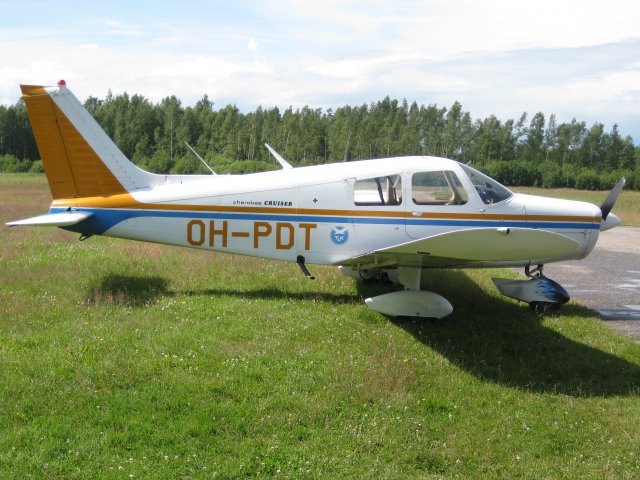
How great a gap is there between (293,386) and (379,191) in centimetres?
322

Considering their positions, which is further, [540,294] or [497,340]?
[540,294]

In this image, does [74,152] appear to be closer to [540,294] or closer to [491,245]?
[491,245]

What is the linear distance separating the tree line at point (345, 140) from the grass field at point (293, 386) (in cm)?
3412

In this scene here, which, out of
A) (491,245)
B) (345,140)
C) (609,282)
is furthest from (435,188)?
(345,140)

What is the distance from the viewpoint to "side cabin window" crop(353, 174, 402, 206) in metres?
7.18

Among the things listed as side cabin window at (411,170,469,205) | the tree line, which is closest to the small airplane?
side cabin window at (411,170,469,205)

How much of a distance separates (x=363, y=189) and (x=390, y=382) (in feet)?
9.81

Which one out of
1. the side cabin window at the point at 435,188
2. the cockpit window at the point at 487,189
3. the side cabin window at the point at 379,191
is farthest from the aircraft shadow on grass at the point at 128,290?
the cockpit window at the point at 487,189

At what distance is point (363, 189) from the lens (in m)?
7.27

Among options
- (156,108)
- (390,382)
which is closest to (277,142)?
(156,108)

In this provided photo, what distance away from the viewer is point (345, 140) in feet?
147

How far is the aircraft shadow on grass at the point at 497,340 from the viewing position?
5492mm

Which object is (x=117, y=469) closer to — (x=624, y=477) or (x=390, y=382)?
(x=390, y=382)

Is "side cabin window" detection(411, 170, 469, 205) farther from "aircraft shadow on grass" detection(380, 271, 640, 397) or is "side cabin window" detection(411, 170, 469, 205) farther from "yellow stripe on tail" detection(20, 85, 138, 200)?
"yellow stripe on tail" detection(20, 85, 138, 200)
